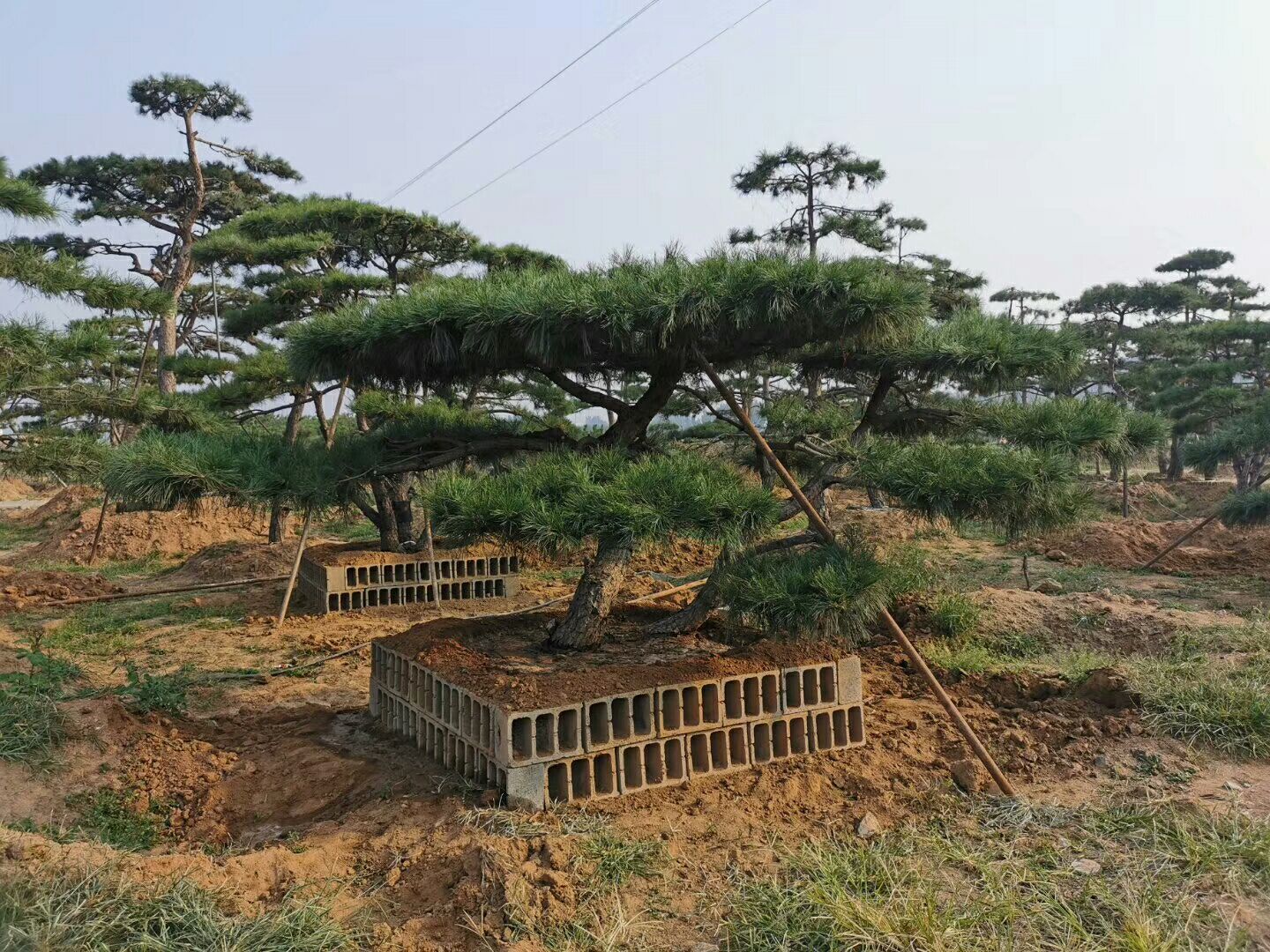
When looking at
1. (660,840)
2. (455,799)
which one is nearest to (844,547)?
(660,840)

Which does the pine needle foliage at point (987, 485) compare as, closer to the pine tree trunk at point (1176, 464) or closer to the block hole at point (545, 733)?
the block hole at point (545, 733)

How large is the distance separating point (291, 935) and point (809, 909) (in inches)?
53.8

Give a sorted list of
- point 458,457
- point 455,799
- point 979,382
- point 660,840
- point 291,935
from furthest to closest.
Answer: point 458,457, point 979,382, point 455,799, point 660,840, point 291,935

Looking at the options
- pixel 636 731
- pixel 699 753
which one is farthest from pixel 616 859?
pixel 699 753

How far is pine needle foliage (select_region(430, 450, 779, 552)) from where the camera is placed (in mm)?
2742

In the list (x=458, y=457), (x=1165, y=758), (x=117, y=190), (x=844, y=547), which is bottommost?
(x=1165, y=758)

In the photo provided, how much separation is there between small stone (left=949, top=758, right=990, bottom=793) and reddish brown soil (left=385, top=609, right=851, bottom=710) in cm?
64

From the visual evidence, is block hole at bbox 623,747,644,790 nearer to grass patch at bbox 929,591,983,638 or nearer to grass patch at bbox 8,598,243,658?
grass patch at bbox 929,591,983,638

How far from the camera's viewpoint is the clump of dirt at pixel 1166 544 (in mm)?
8773

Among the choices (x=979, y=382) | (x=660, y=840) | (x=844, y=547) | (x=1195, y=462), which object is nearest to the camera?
(x=660, y=840)

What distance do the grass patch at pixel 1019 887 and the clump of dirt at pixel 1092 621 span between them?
2679mm

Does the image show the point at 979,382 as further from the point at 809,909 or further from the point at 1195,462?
the point at 1195,462

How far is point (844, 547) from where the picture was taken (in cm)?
334

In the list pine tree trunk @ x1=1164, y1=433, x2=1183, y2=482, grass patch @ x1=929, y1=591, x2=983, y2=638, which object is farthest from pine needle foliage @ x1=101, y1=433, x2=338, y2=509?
pine tree trunk @ x1=1164, y1=433, x2=1183, y2=482
